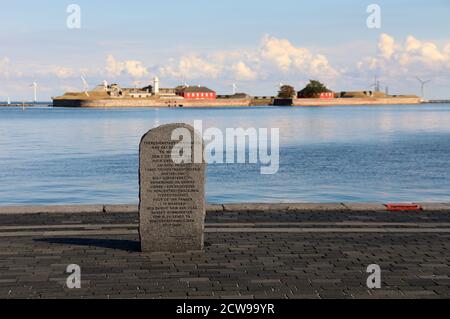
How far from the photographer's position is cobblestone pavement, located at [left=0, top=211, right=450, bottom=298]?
8.83 m

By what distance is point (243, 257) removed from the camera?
10711 mm

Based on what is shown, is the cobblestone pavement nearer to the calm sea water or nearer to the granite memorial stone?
the granite memorial stone

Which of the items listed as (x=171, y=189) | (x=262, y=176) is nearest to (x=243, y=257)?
(x=171, y=189)

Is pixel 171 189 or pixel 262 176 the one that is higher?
pixel 171 189

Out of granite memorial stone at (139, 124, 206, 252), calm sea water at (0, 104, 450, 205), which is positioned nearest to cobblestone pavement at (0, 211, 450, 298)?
granite memorial stone at (139, 124, 206, 252)

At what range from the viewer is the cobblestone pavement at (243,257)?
29.0 ft

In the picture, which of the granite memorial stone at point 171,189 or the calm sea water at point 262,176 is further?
the calm sea water at point 262,176

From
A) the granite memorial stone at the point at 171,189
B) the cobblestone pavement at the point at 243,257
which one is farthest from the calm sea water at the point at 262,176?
the granite memorial stone at the point at 171,189

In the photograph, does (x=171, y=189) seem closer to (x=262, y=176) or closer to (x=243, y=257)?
(x=243, y=257)

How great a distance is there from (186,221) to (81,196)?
18.5 meters

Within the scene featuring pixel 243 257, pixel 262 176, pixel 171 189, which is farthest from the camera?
pixel 262 176

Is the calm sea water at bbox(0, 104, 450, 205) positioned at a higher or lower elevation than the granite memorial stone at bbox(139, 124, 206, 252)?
lower

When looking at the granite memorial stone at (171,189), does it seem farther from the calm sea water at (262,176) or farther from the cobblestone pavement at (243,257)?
the calm sea water at (262,176)

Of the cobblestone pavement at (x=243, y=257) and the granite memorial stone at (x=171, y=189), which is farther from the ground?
the granite memorial stone at (x=171, y=189)
